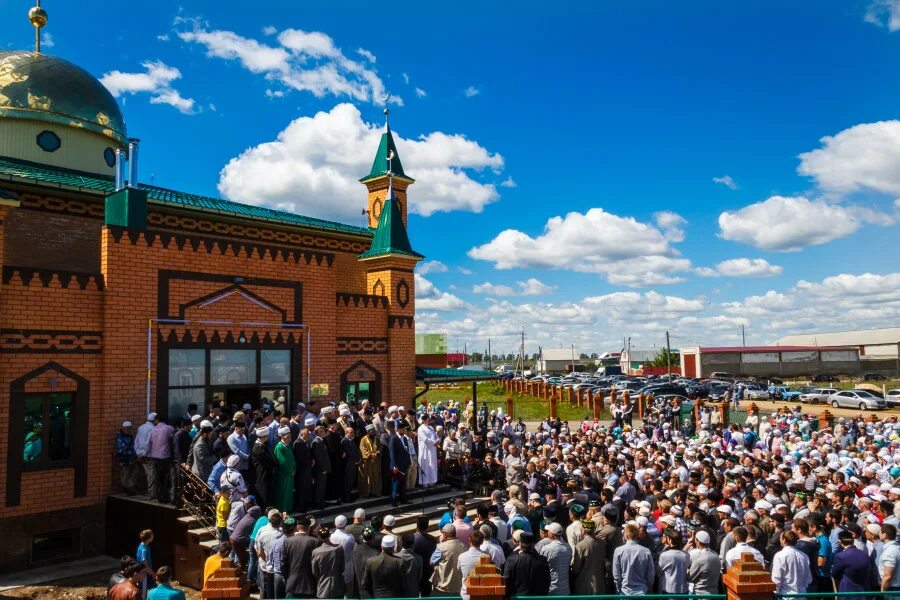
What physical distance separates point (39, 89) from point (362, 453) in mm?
12273

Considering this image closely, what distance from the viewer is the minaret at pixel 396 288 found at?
1784 centimetres

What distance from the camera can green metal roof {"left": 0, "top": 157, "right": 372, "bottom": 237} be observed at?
1391cm

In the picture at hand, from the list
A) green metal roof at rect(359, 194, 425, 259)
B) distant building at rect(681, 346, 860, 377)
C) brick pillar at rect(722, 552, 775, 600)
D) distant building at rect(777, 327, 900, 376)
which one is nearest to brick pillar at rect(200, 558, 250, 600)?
brick pillar at rect(722, 552, 775, 600)

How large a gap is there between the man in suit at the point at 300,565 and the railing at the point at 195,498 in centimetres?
312

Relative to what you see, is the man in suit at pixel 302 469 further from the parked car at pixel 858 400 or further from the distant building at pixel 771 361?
the distant building at pixel 771 361

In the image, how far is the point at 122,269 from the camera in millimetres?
12531

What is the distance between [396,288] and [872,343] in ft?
263

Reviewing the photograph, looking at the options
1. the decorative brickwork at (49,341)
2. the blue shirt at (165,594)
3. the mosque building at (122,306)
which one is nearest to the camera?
the blue shirt at (165,594)

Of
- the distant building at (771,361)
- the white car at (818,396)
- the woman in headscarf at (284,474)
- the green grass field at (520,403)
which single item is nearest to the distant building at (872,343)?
the distant building at (771,361)

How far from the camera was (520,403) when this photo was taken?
41.2 metres

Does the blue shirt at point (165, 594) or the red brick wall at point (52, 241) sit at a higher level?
the red brick wall at point (52, 241)

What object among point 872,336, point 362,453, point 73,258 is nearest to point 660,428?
point 362,453

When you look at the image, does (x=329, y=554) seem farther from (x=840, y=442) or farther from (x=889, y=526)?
(x=840, y=442)

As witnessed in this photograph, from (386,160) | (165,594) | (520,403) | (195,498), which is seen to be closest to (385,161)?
(386,160)
